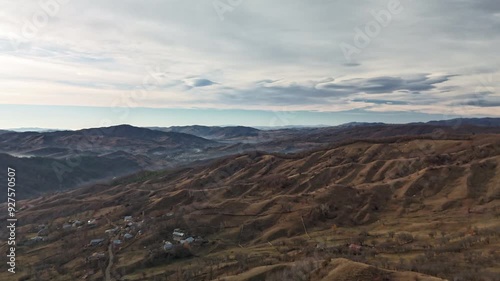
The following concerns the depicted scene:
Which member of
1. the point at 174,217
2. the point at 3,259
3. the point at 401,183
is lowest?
the point at 3,259

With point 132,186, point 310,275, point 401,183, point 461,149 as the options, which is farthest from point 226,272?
point 132,186

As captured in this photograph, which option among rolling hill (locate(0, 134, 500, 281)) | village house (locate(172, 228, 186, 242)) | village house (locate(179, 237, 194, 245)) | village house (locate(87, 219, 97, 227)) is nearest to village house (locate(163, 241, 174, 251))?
rolling hill (locate(0, 134, 500, 281))

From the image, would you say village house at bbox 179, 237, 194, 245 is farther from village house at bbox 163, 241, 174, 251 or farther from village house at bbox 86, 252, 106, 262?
village house at bbox 86, 252, 106, 262

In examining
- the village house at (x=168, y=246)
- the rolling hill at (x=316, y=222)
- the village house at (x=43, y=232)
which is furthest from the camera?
the village house at (x=43, y=232)

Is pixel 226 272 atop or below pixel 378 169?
below

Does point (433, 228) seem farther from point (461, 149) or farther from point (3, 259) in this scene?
point (3, 259)

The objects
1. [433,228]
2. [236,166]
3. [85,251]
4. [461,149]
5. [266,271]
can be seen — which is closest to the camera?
[266,271]

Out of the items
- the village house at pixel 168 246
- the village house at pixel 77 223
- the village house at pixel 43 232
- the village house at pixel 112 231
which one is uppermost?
the village house at pixel 168 246

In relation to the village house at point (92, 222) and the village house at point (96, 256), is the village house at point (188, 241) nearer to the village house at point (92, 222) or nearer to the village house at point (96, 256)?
the village house at point (96, 256)

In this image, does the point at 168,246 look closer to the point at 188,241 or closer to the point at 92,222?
the point at 188,241

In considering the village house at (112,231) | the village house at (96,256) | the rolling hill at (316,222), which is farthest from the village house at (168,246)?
the village house at (112,231)

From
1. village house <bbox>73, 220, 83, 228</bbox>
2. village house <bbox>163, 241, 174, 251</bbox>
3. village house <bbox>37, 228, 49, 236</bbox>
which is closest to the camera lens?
village house <bbox>163, 241, 174, 251</bbox>
